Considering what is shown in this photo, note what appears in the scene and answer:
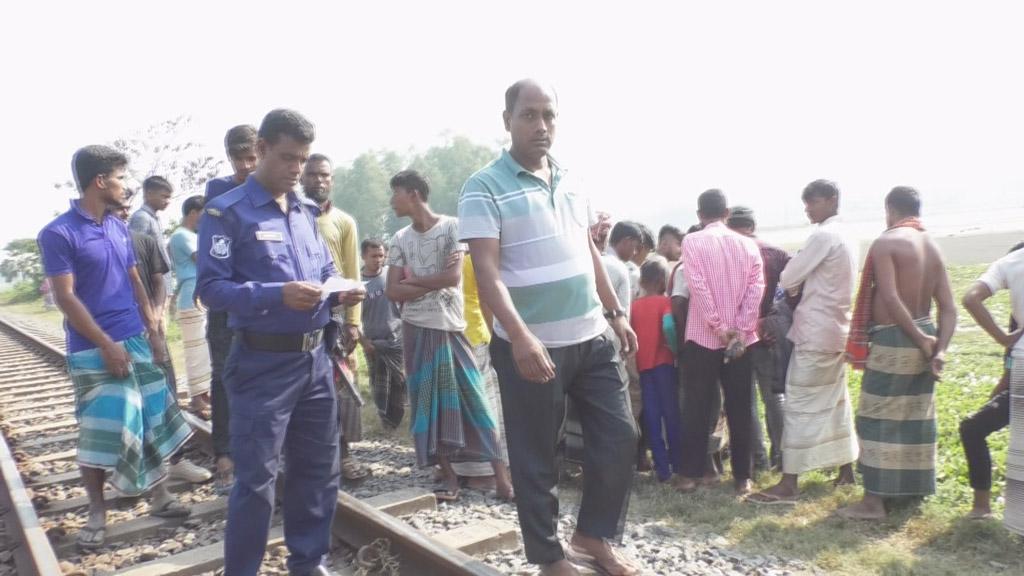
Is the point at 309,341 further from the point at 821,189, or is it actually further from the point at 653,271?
the point at 821,189

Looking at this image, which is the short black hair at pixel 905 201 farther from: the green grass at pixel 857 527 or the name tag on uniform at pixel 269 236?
the name tag on uniform at pixel 269 236

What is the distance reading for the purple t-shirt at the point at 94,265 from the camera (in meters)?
3.70

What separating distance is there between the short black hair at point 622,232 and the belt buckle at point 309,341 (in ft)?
8.92

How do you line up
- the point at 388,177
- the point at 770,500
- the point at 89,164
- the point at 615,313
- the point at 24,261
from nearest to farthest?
the point at 615,313 → the point at 89,164 → the point at 770,500 → the point at 24,261 → the point at 388,177

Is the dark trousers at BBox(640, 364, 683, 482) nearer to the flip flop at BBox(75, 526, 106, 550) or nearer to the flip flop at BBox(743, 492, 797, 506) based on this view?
the flip flop at BBox(743, 492, 797, 506)

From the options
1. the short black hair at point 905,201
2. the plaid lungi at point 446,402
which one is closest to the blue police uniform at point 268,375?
the plaid lungi at point 446,402

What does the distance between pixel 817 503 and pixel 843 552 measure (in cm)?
85

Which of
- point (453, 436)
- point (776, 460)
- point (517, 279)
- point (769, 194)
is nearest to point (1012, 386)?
point (776, 460)

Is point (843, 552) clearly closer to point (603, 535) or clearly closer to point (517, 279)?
point (603, 535)

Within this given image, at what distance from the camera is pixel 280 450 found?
301 cm

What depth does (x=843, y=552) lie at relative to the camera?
3693mm

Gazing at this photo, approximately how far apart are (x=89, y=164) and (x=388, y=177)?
62.4 m


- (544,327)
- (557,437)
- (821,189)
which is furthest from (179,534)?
(821,189)

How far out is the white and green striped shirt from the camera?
2900 mm
